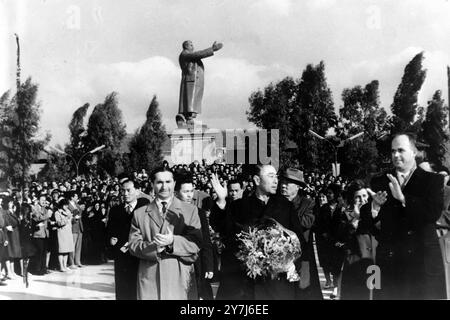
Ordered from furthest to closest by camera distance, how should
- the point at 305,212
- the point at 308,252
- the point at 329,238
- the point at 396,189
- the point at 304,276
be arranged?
the point at 329,238
the point at 305,212
the point at 308,252
the point at 304,276
the point at 396,189

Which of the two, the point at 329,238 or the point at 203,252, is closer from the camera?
the point at 203,252

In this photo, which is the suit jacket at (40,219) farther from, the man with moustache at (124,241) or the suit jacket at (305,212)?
the suit jacket at (305,212)

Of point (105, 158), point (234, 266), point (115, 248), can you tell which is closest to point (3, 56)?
point (115, 248)

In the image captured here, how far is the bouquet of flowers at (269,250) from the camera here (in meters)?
4.79

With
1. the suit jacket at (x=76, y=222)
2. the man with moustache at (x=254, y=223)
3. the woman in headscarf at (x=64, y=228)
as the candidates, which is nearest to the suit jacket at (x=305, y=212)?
the man with moustache at (x=254, y=223)

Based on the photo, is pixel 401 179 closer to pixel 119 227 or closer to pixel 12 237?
pixel 119 227

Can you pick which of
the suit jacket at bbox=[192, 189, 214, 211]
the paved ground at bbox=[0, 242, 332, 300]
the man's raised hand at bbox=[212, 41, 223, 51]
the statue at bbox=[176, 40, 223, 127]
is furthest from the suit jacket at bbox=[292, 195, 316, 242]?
the statue at bbox=[176, 40, 223, 127]

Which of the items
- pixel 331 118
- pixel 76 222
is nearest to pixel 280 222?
pixel 76 222

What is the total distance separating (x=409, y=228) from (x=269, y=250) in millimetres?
1184

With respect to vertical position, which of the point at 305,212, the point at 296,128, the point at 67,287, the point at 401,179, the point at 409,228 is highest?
the point at 296,128

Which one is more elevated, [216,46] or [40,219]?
[216,46]

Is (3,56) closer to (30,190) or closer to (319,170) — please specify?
(30,190)

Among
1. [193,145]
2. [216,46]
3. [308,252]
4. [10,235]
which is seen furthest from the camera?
[193,145]

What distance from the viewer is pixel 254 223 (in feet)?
16.3
